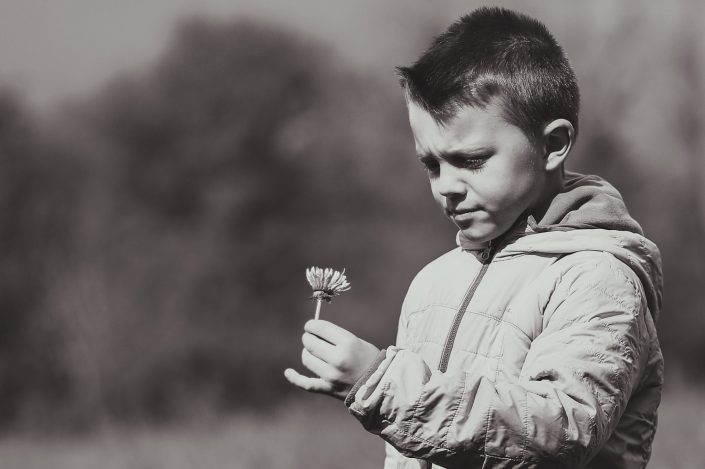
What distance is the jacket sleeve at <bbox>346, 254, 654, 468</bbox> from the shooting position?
61.1 inches

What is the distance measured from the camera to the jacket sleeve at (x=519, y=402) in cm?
155

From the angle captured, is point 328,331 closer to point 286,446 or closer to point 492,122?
point 492,122

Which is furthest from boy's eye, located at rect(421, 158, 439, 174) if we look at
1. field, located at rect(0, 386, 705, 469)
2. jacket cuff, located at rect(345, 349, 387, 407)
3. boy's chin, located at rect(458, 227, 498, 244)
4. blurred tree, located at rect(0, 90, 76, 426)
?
blurred tree, located at rect(0, 90, 76, 426)

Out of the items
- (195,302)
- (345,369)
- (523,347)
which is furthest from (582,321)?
(195,302)

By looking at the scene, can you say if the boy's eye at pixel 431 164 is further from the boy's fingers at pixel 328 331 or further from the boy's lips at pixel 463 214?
the boy's fingers at pixel 328 331

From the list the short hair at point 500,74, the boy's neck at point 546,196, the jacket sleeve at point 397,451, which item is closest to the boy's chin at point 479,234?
the boy's neck at point 546,196

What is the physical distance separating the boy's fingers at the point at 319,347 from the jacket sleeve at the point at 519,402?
8 centimetres

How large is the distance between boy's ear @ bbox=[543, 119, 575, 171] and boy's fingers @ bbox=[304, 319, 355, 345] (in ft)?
2.08

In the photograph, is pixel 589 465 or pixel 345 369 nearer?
pixel 345 369

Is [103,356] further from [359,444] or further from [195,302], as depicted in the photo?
[359,444]

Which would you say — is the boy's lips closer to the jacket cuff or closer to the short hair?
the short hair

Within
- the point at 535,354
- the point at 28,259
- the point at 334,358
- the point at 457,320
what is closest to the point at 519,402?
the point at 535,354

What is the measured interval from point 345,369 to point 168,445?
725 cm

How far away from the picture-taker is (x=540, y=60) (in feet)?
6.61
